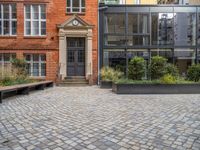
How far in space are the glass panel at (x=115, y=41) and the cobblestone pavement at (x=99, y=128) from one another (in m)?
11.6

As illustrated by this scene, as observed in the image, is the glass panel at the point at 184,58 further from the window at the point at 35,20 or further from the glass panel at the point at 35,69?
the glass panel at the point at 35,69

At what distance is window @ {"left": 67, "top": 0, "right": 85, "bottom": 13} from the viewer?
19141 millimetres

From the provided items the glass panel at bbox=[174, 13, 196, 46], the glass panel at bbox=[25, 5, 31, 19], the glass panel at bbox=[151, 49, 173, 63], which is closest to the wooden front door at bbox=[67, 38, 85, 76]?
the glass panel at bbox=[25, 5, 31, 19]

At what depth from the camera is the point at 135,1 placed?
25.8 meters

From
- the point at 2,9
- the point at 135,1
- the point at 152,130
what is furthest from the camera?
the point at 135,1

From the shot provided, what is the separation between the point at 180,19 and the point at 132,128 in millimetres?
16214

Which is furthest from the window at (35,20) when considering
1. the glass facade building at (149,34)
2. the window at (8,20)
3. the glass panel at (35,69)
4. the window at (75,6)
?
the glass facade building at (149,34)

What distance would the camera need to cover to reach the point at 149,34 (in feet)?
63.5

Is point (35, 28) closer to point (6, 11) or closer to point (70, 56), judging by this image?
point (6, 11)

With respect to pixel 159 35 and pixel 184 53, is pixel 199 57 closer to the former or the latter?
pixel 184 53

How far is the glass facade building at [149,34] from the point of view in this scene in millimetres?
19266

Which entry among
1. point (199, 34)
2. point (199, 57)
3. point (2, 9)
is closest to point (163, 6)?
point (199, 34)

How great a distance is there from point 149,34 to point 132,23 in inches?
63.9

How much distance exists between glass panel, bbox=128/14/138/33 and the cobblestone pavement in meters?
12.2
